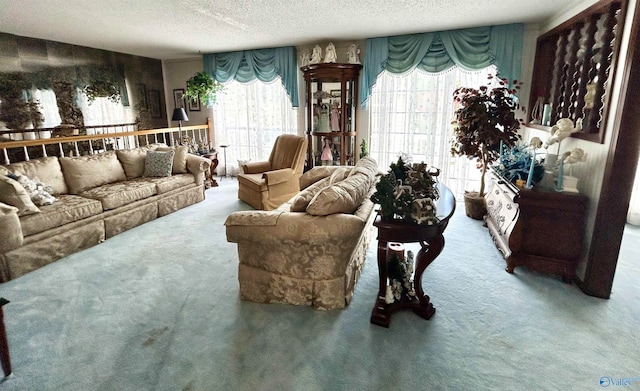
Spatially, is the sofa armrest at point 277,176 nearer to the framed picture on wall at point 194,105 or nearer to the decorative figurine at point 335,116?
the decorative figurine at point 335,116

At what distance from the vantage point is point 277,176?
14.1 ft

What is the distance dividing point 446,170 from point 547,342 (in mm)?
3128

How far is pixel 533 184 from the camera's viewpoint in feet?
9.20

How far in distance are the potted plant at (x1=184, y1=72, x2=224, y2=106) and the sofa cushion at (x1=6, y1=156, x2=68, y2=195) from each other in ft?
8.36

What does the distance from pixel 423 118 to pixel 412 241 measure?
10.7 ft

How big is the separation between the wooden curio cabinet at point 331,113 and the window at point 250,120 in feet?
2.76

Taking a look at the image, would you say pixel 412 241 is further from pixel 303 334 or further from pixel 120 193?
pixel 120 193

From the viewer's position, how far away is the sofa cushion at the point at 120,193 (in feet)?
11.7

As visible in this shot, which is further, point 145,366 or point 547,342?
point 547,342

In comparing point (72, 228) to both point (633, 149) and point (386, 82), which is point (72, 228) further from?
point (633, 149)

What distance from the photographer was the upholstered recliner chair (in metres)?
4.28

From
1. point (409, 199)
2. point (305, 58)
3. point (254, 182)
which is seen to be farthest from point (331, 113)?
point (409, 199)

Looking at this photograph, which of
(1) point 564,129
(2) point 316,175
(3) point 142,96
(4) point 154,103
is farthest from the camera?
(4) point 154,103

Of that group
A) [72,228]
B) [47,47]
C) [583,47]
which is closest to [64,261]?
[72,228]
